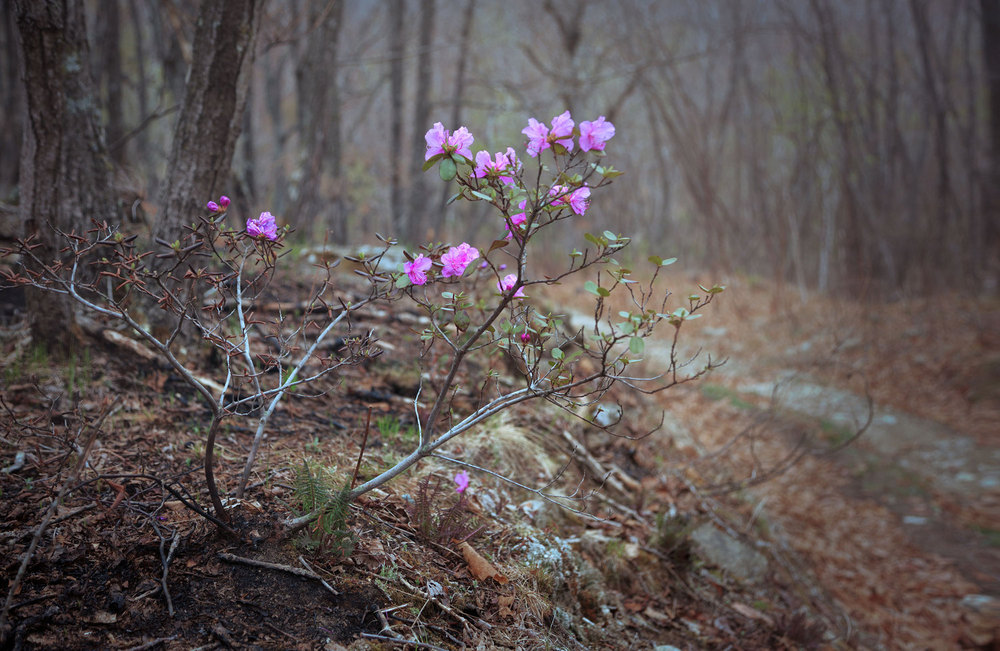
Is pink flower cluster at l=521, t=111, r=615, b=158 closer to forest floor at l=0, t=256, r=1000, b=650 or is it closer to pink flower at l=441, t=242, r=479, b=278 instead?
pink flower at l=441, t=242, r=479, b=278

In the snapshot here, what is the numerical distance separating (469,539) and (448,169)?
1317 mm

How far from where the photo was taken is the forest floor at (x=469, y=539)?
4.98 ft

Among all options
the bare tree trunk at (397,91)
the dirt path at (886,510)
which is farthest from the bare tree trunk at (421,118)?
Result: the dirt path at (886,510)

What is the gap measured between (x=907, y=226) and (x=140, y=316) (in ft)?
36.0

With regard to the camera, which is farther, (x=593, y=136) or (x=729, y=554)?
(x=729, y=554)

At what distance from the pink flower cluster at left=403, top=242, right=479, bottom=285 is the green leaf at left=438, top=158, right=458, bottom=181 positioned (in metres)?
0.24

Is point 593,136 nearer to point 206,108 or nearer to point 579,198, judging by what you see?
point 579,198

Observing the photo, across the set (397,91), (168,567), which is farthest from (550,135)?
(397,91)

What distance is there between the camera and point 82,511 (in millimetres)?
1696

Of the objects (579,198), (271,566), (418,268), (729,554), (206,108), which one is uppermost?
(206,108)

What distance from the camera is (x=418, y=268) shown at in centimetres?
166

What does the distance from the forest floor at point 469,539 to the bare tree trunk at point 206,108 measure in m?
0.76

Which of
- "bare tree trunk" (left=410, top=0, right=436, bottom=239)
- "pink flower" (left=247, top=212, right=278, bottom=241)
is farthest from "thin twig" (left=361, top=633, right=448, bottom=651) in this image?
"bare tree trunk" (left=410, top=0, right=436, bottom=239)

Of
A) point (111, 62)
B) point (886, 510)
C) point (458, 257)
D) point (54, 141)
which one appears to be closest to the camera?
point (458, 257)
